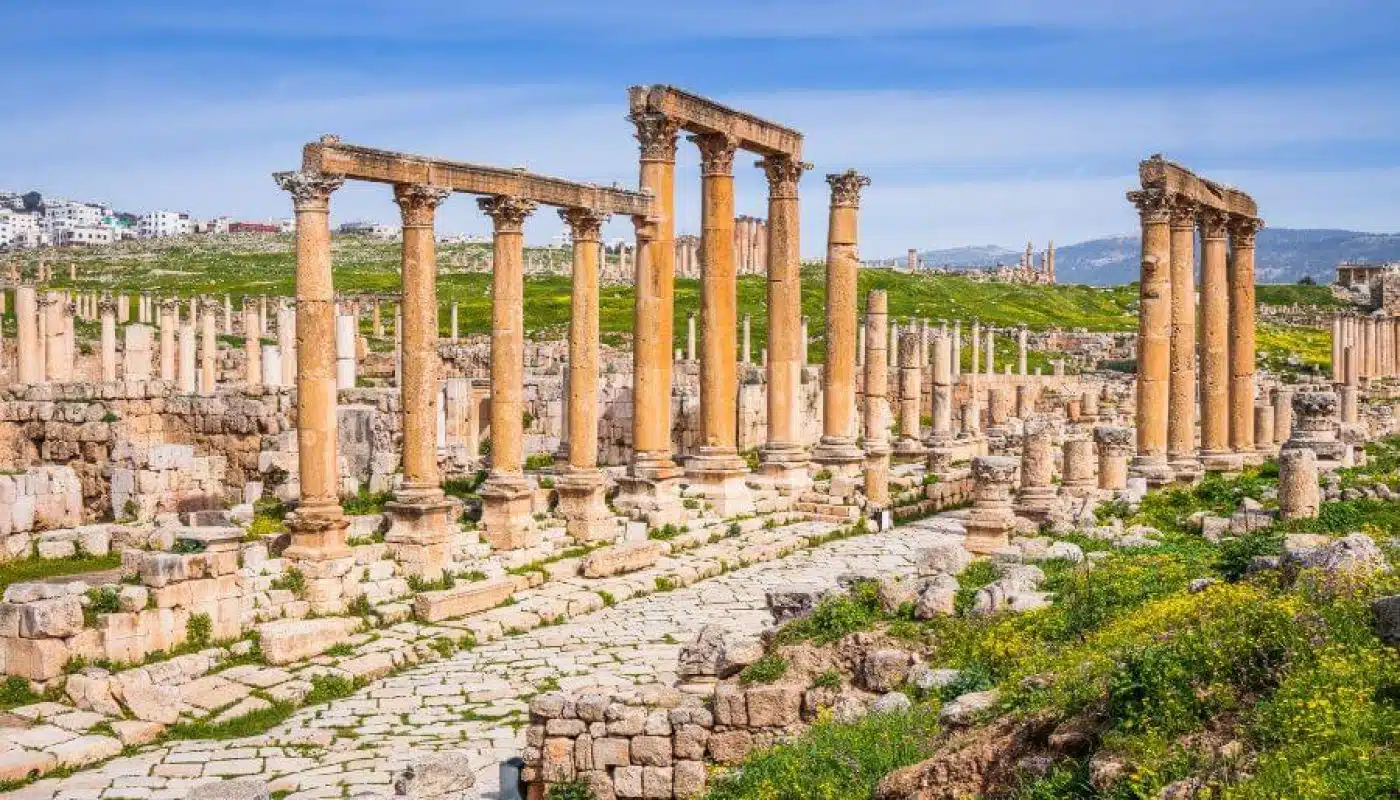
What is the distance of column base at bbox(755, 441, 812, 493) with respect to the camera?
27.6m

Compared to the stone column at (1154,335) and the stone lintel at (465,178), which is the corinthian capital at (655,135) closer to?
the stone lintel at (465,178)

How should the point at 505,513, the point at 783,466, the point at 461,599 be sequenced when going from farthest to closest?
1. the point at 783,466
2. the point at 505,513
3. the point at 461,599

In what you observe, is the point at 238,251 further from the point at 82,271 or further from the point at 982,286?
the point at 982,286

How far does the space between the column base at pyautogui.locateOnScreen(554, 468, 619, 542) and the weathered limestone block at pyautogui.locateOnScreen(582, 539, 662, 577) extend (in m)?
0.55

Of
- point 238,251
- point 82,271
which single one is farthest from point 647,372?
point 238,251

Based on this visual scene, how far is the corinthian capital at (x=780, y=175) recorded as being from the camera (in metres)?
28.5

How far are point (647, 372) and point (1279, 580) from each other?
15.1m

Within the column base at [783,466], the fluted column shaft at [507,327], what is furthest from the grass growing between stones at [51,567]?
the column base at [783,466]

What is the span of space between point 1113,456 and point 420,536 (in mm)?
14349

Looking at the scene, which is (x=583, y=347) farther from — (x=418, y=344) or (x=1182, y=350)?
(x=1182, y=350)

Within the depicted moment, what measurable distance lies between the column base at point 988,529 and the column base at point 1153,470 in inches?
188

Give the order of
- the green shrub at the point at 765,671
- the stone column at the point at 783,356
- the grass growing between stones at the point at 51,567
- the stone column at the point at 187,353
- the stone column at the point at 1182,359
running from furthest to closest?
the stone column at the point at 187,353 < the stone column at the point at 783,356 < the stone column at the point at 1182,359 < the grass growing between stones at the point at 51,567 < the green shrub at the point at 765,671

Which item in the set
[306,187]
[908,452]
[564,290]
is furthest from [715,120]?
[564,290]

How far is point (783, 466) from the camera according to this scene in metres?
27.6
